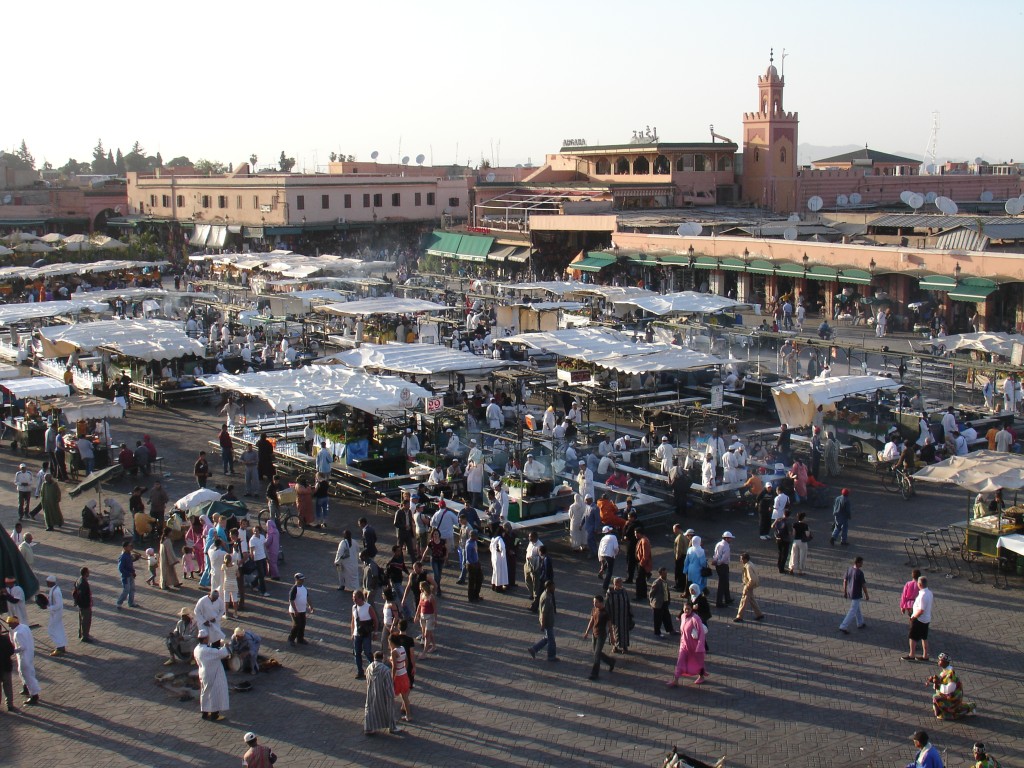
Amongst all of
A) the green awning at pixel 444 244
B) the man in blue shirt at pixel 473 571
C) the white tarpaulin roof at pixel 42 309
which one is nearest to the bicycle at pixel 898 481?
the man in blue shirt at pixel 473 571

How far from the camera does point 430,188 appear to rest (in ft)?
227

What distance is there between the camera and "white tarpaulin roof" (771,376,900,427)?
21.7 meters

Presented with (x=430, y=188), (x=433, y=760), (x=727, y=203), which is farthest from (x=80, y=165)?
(x=433, y=760)

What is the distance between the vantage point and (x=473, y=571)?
1480 cm

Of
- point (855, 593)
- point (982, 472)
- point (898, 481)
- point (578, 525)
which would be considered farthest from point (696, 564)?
point (898, 481)

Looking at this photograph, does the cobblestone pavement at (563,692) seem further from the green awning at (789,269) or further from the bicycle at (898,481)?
the green awning at (789,269)

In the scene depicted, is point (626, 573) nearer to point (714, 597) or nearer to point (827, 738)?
point (714, 597)

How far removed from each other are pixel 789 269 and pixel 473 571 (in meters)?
29.3

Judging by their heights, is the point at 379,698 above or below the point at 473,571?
below

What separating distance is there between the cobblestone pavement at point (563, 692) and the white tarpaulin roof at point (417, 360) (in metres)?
7.21

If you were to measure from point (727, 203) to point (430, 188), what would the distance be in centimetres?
1833

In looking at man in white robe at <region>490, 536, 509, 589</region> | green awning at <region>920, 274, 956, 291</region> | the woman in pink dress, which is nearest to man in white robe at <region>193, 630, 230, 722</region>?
man in white robe at <region>490, 536, 509, 589</region>

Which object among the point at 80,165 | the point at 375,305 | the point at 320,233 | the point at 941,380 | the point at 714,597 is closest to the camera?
the point at 714,597

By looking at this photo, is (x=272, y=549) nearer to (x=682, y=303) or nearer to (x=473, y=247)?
(x=682, y=303)
